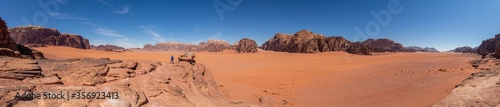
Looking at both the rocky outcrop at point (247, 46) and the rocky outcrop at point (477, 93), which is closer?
the rocky outcrop at point (477, 93)

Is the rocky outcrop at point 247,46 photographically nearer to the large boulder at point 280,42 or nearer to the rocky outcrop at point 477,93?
the large boulder at point 280,42

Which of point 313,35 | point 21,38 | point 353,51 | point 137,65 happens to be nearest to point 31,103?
point 137,65

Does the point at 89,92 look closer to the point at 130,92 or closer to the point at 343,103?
the point at 130,92

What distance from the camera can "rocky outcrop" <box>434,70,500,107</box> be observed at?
436 cm

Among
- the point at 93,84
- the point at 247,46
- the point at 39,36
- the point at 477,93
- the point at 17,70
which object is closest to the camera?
the point at 17,70

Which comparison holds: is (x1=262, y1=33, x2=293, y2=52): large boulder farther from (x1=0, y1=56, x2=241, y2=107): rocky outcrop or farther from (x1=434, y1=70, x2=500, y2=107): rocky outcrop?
(x1=0, y1=56, x2=241, y2=107): rocky outcrop

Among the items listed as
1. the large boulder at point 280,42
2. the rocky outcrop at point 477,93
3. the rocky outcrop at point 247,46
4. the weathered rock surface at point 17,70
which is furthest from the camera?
the large boulder at point 280,42

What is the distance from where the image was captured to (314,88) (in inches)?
382

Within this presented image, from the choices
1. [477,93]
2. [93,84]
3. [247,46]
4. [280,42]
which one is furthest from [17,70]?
[280,42]

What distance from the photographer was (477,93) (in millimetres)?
4727

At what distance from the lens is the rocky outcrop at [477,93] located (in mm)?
4355

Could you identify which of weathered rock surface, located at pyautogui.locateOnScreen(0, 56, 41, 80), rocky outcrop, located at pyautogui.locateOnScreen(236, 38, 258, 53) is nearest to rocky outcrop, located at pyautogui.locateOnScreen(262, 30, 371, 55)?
rocky outcrop, located at pyautogui.locateOnScreen(236, 38, 258, 53)

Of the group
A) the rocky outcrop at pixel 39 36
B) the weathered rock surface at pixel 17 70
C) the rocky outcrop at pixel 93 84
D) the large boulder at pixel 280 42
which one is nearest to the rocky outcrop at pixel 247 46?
the large boulder at pixel 280 42

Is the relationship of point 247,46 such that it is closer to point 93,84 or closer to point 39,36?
point 39,36
